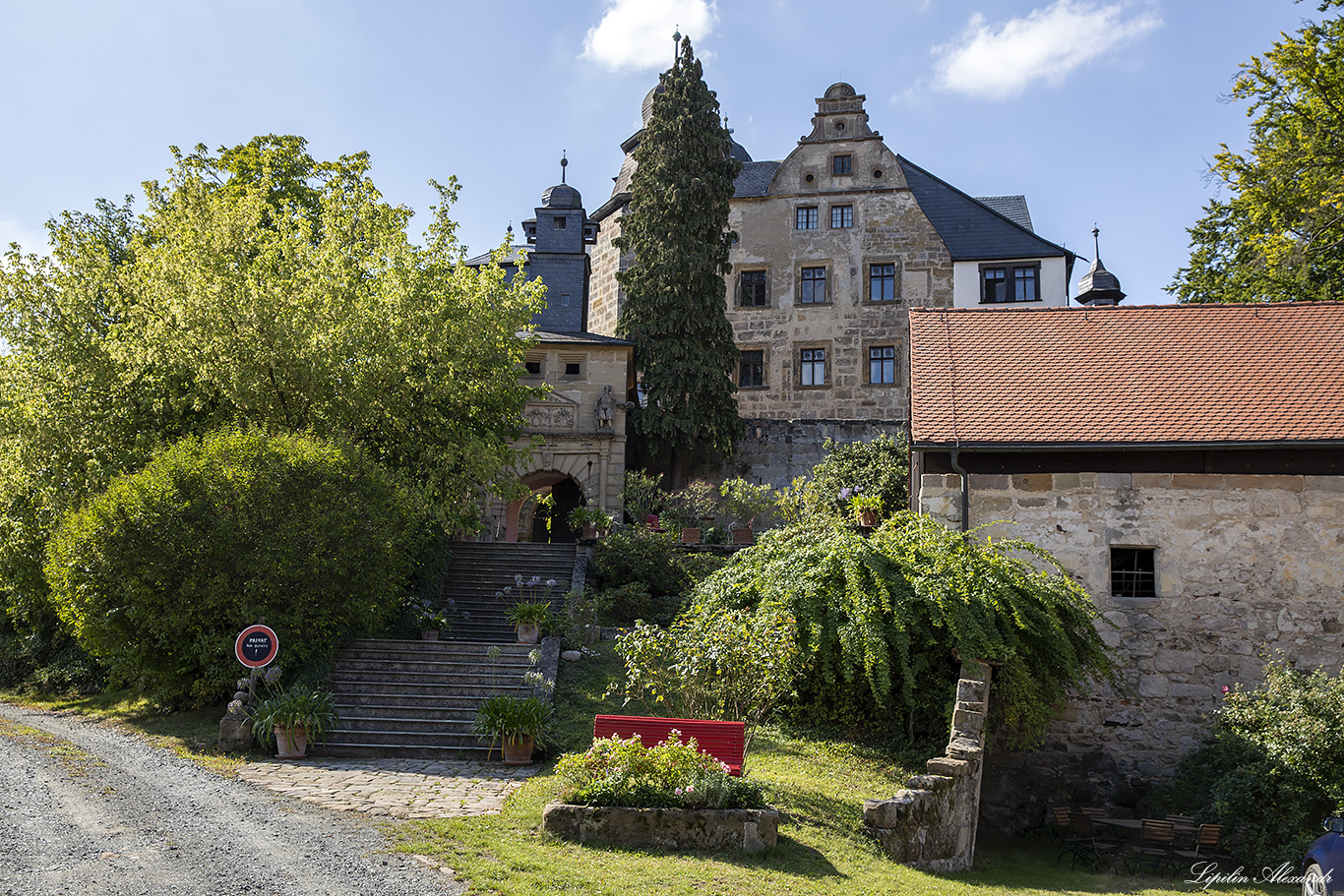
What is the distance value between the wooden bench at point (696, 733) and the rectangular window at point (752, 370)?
25355 mm

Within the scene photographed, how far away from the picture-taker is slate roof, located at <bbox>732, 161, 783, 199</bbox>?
35.5 meters

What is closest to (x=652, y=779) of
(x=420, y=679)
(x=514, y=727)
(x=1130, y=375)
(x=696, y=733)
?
(x=696, y=733)

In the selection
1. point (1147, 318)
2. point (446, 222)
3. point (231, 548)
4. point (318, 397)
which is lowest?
point (231, 548)

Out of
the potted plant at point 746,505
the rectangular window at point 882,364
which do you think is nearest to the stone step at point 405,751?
the potted plant at point 746,505

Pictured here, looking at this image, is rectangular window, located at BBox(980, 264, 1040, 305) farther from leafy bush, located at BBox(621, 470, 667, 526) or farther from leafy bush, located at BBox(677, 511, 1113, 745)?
leafy bush, located at BBox(677, 511, 1113, 745)

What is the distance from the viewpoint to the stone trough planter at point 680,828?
7832 millimetres

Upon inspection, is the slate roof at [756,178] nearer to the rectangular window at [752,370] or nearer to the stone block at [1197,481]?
the rectangular window at [752,370]

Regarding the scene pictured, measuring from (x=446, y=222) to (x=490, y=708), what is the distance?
1044cm

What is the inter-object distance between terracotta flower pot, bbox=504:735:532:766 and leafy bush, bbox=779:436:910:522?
11123 mm

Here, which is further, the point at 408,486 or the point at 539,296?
the point at 539,296

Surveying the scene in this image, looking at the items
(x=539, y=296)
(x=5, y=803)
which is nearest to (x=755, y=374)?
(x=539, y=296)

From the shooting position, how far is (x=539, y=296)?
20.3 m

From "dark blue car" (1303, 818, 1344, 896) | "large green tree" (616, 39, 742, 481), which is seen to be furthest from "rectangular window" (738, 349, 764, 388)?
"dark blue car" (1303, 818, 1344, 896)

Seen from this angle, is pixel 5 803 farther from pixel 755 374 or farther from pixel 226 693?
pixel 755 374
